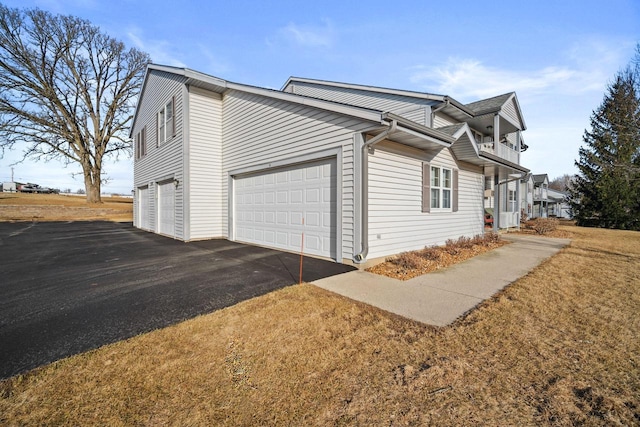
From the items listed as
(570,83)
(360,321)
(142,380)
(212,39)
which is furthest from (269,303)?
(570,83)

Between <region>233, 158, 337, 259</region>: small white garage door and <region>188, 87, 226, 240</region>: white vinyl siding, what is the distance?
45.9 inches

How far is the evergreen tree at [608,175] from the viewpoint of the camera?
19.2 metres

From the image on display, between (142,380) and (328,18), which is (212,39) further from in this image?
(142,380)

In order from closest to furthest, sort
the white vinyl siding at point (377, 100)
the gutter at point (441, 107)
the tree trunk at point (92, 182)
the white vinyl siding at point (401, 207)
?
the white vinyl siding at point (401, 207) → the gutter at point (441, 107) → the white vinyl siding at point (377, 100) → the tree trunk at point (92, 182)

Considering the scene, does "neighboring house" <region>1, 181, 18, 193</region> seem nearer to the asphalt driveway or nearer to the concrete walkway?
the asphalt driveway

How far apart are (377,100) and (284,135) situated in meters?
6.95

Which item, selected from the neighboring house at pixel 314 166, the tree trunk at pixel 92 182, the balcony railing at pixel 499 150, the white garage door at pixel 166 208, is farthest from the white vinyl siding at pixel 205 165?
the tree trunk at pixel 92 182

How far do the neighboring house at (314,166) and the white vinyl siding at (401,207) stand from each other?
4 cm

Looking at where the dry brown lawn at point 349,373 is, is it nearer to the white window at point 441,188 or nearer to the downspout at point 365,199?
the downspout at point 365,199

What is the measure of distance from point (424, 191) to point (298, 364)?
22.5ft

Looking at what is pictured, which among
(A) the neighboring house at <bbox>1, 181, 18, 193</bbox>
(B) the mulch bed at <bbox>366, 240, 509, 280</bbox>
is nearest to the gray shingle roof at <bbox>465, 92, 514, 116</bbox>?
(B) the mulch bed at <bbox>366, 240, 509, 280</bbox>

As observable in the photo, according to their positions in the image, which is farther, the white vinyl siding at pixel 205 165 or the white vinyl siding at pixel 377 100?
the white vinyl siding at pixel 377 100

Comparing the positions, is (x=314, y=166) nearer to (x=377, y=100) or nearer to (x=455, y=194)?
(x=455, y=194)

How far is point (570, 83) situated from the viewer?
9742 mm
